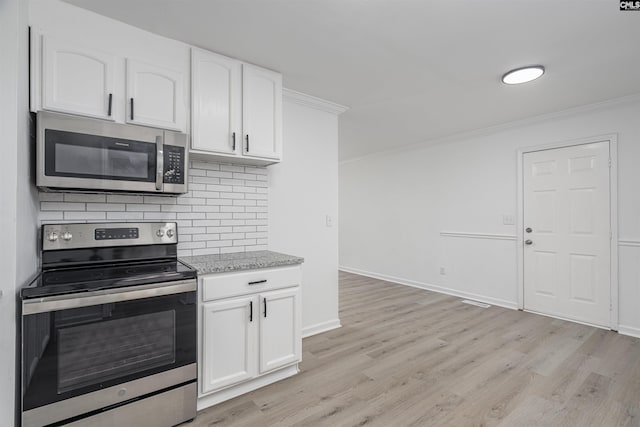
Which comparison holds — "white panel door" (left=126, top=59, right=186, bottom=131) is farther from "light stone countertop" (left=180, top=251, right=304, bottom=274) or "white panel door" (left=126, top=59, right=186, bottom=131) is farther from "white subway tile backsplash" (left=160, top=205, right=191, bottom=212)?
"light stone countertop" (left=180, top=251, right=304, bottom=274)

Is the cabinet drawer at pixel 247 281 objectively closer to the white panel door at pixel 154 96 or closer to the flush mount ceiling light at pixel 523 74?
the white panel door at pixel 154 96

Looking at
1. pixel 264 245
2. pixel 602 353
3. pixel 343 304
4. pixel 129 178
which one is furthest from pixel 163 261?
pixel 602 353

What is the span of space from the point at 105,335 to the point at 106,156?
102cm

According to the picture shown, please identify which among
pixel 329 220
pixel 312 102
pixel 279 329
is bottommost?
pixel 279 329

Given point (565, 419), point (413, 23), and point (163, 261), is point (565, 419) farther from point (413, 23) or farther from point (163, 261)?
point (163, 261)

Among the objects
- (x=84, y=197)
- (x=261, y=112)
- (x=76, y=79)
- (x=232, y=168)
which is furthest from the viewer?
(x=232, y=168)

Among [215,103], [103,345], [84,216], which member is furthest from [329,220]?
[103,345]

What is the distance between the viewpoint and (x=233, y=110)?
231 cm

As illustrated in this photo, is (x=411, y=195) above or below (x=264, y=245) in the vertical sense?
above

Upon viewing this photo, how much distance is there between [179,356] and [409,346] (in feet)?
6.59

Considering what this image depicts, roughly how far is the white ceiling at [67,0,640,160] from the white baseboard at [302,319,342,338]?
235cm

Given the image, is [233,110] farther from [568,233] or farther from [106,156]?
[568,233]

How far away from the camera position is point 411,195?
5250 mm

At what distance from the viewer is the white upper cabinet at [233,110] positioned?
217cm
